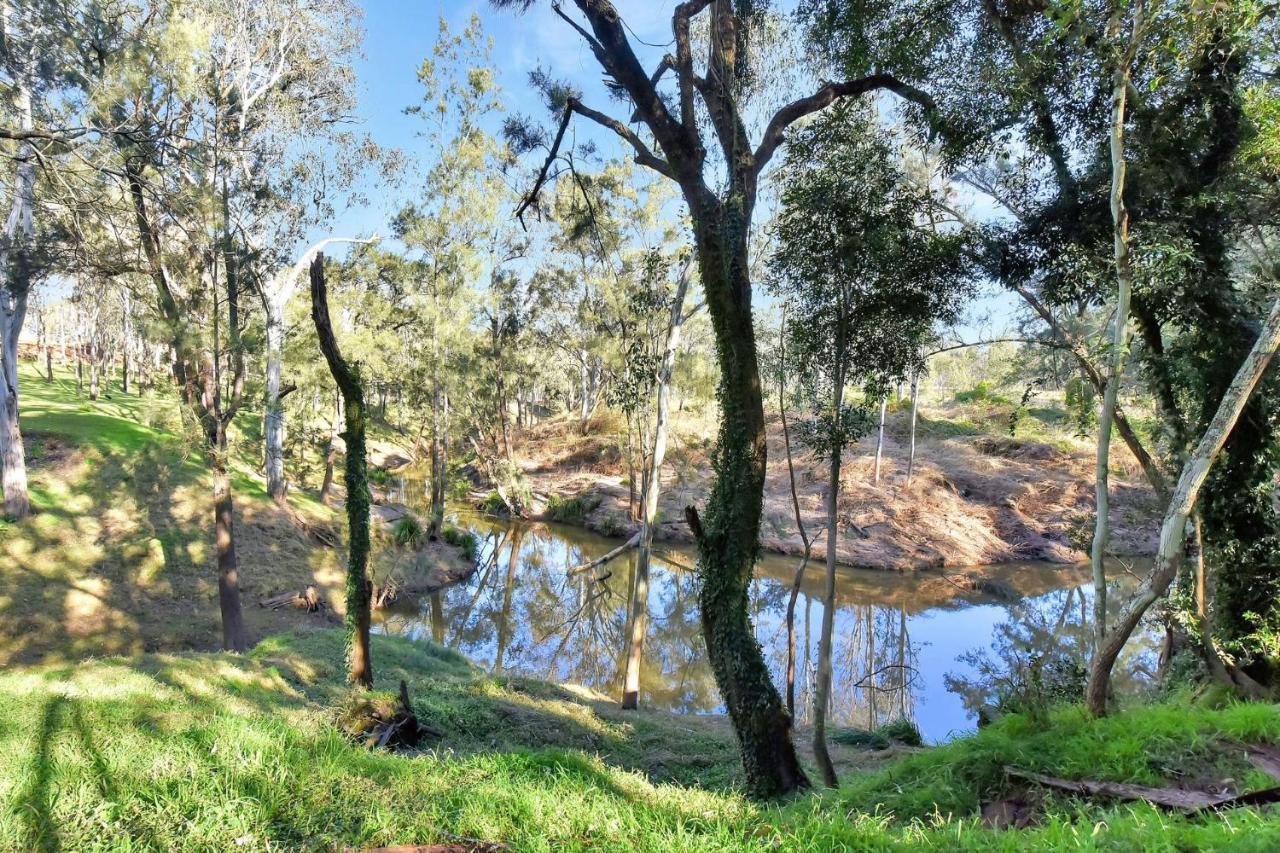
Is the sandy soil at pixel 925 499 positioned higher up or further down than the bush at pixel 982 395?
further down

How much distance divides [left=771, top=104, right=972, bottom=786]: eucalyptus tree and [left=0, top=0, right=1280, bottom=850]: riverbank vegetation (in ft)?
0.17

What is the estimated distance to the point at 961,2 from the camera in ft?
24.9

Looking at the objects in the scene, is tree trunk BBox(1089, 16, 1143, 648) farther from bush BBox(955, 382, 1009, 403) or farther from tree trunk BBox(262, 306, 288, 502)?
bush BBox(955, 382, 1009, 403)

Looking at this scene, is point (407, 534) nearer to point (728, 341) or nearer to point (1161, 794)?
point (728, 341)

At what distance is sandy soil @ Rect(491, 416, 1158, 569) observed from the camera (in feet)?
75.6

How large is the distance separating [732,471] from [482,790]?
3.80 meters

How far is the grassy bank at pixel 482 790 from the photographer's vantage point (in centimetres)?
262

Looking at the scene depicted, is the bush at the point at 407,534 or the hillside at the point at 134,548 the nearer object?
the hillside at the point at 134,548

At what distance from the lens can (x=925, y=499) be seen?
25812 mm

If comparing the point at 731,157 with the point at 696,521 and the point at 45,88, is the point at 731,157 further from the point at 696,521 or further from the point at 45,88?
the point at 45,88

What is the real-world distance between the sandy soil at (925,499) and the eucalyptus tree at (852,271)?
482 inches

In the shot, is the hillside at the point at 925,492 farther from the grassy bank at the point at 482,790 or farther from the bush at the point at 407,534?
the grassy bank at the point at 482,790

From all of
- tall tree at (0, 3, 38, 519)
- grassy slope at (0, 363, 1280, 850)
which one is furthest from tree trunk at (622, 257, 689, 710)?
tall tree at (0, 3, 38, 519)

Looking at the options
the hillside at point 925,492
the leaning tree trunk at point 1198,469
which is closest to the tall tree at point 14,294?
the leaning tree trunk at point 1198,469
